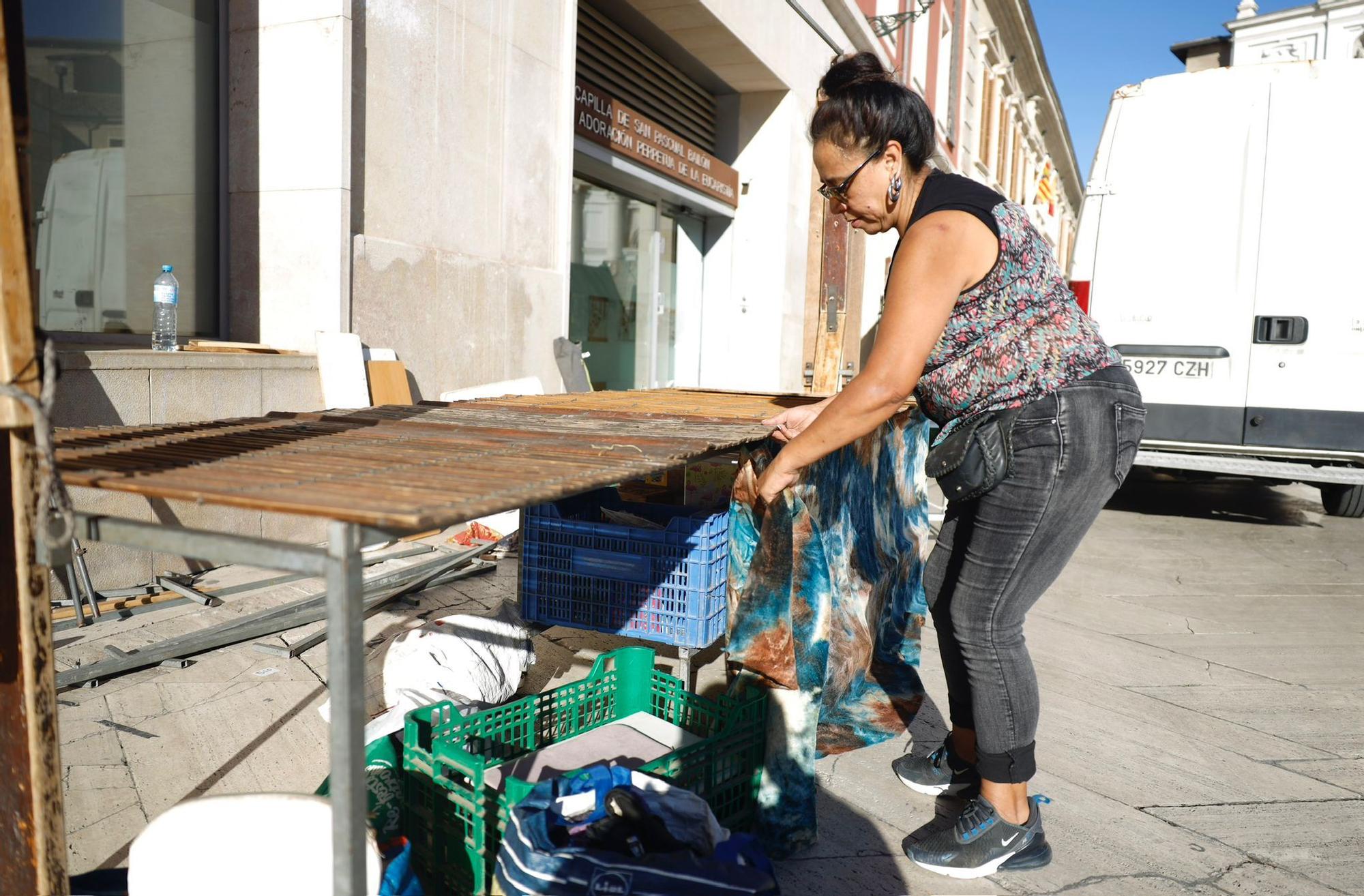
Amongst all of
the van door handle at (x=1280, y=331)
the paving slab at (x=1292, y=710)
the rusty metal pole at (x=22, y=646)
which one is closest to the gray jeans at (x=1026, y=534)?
the paving slab at (x=1292, y=710)

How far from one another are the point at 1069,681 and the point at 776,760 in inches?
78.7

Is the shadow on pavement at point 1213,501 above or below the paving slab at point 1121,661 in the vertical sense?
above

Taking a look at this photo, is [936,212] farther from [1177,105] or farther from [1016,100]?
[1016,100]

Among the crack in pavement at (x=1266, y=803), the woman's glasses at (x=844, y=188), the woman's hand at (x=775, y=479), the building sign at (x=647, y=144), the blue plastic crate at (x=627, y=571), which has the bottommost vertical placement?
the crack in pavement at (x=1266, y=803)

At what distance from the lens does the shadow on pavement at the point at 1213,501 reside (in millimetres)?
8250

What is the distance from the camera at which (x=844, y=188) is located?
246cm

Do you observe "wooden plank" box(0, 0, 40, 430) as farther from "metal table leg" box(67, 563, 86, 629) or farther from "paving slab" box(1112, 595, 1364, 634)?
"paving slab" box(1112, 595, 1364, 634)

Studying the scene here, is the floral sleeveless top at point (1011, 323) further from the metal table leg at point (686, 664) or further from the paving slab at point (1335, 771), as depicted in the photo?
the paving slab at point (1335, 771)

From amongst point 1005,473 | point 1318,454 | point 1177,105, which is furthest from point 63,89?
point 1318,454

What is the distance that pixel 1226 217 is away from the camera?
22.9 feet

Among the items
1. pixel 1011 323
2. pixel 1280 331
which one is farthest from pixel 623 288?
pixel 1011 323

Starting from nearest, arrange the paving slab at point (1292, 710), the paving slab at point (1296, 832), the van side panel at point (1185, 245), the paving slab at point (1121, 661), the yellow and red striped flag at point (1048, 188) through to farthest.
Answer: the paving slab at point (1296, 832), the paving slab at point (1292, 710), the paving slab at point (1121, 661), the van side panel at point (1185, 245), the yellow and red striped flag at point (1048, 188)

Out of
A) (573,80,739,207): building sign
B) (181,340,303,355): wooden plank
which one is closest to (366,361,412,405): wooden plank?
(181,340,303,355): wooden plank

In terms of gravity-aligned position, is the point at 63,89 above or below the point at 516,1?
below
